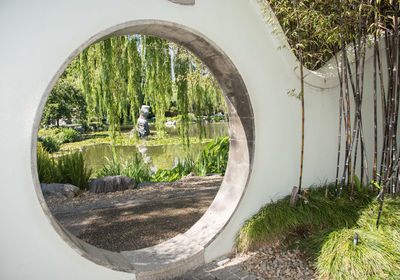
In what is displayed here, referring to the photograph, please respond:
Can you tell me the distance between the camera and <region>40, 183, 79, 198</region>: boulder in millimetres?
4375

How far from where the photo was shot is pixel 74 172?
4.79 metres

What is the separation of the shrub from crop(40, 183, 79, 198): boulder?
290 millimetres

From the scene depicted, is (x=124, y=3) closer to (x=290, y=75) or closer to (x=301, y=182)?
(x=290, y=75)

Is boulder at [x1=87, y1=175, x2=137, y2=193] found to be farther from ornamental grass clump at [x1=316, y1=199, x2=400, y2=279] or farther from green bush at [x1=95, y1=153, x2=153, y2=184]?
ornamental grass clump at [x1=316, y1=199, x2=400, y2=279]

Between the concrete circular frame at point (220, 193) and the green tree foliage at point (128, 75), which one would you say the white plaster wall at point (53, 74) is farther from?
the green tree foliage at point (128, 75)

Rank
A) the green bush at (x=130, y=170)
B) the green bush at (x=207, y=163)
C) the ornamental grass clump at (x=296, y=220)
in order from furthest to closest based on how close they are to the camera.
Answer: the green bush at (x=207, y=163) < the green bush at (x=130, y=170) < the ornamental grass clump at (x=296, y=220)


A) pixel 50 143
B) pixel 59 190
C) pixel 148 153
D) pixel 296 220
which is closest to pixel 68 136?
pixel 50 143

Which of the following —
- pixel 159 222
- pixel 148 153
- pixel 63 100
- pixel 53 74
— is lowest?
pixel 159 222

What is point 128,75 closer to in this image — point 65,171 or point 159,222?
point 159,222

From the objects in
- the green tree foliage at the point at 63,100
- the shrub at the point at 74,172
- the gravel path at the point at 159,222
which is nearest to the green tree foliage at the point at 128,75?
the gravel path at the point at 159,222

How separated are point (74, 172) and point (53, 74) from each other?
339 centimetres

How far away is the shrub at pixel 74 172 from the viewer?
4.78m

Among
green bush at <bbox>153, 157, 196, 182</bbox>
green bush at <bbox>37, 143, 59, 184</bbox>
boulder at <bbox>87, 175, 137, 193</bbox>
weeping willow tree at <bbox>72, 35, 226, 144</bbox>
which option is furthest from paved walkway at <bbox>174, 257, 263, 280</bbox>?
green bush at <bbox>37, 143, 59, 184</bbox>

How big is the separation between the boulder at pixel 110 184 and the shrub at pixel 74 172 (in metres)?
0.20
